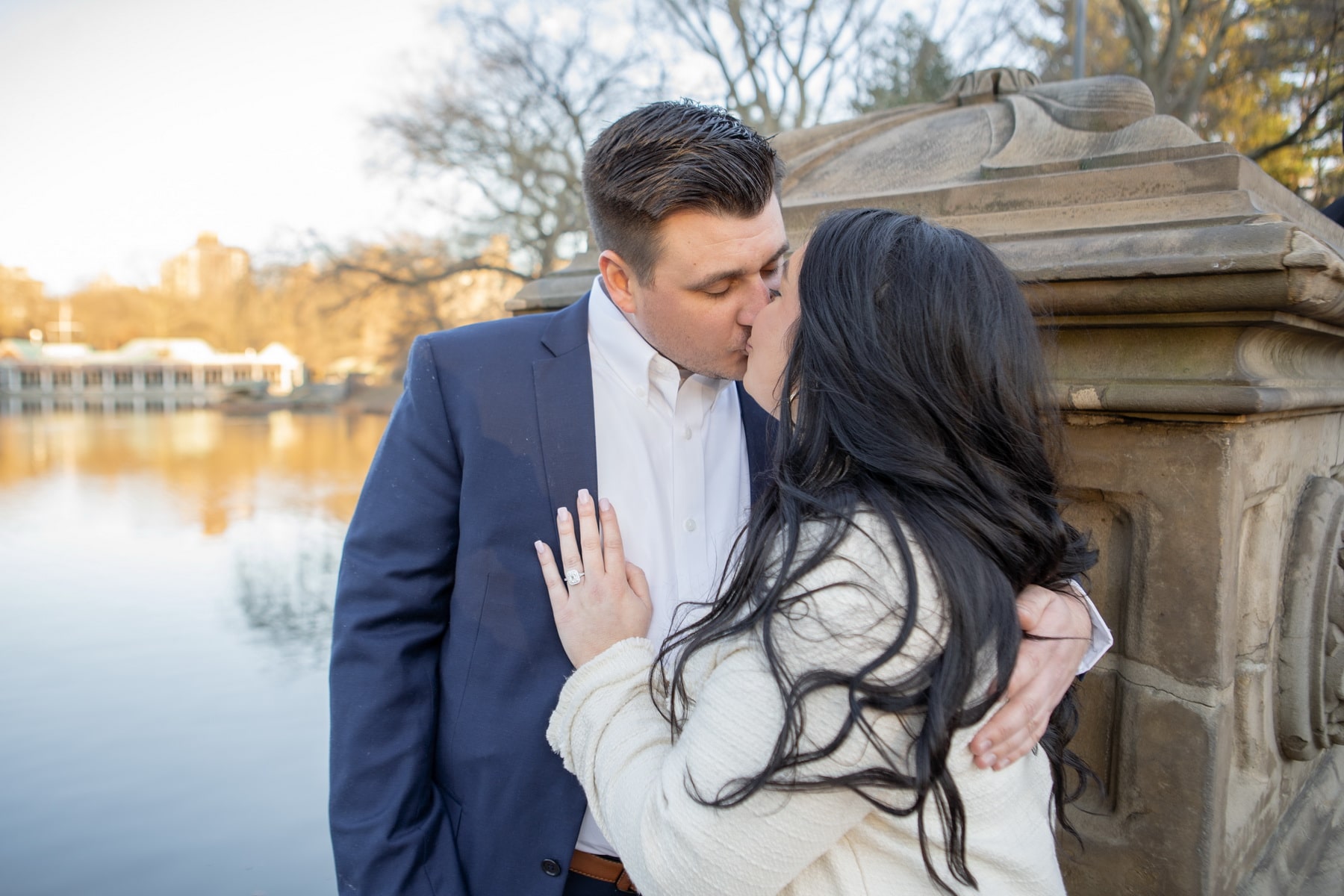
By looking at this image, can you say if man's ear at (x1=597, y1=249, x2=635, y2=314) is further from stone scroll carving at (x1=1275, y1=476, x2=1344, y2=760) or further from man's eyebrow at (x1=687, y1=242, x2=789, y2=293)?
stone scroll carving at (x1=1275, y1=476, x2=1344, y2=760)

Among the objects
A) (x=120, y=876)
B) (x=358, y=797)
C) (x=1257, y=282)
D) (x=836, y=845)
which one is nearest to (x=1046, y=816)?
(x=836, y=845)

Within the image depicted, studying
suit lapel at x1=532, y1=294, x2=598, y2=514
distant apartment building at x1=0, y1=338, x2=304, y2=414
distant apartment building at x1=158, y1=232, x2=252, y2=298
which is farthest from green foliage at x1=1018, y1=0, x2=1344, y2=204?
distant apartment building at x1=158, y1=232, x2=252, y2=298

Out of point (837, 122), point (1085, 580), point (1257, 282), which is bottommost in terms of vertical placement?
point (1085, 580)

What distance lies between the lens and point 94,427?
20.7m

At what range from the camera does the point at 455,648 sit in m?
1.61

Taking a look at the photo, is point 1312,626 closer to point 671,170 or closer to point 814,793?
point 814,793

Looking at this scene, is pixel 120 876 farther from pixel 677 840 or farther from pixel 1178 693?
pixel 1178 693

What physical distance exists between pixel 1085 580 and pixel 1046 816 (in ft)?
1.88

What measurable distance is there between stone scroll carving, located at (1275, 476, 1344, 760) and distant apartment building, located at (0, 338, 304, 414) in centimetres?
5091

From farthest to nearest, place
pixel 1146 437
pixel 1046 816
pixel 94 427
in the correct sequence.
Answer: pixel 94 427 < pixel 1146 437 < pixel 1046 816

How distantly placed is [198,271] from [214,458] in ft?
205

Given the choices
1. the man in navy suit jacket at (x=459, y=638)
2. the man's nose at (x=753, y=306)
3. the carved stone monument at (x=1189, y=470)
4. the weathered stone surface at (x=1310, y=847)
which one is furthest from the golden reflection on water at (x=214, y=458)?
the weathered stone surface at (x=1310, y=847)

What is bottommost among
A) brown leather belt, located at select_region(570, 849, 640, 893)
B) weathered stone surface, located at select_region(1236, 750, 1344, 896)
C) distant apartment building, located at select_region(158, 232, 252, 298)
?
weathered stone surface, located at select_region(1236, 750, 1344, 896)

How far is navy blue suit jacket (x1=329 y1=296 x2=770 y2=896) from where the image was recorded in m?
1.54
